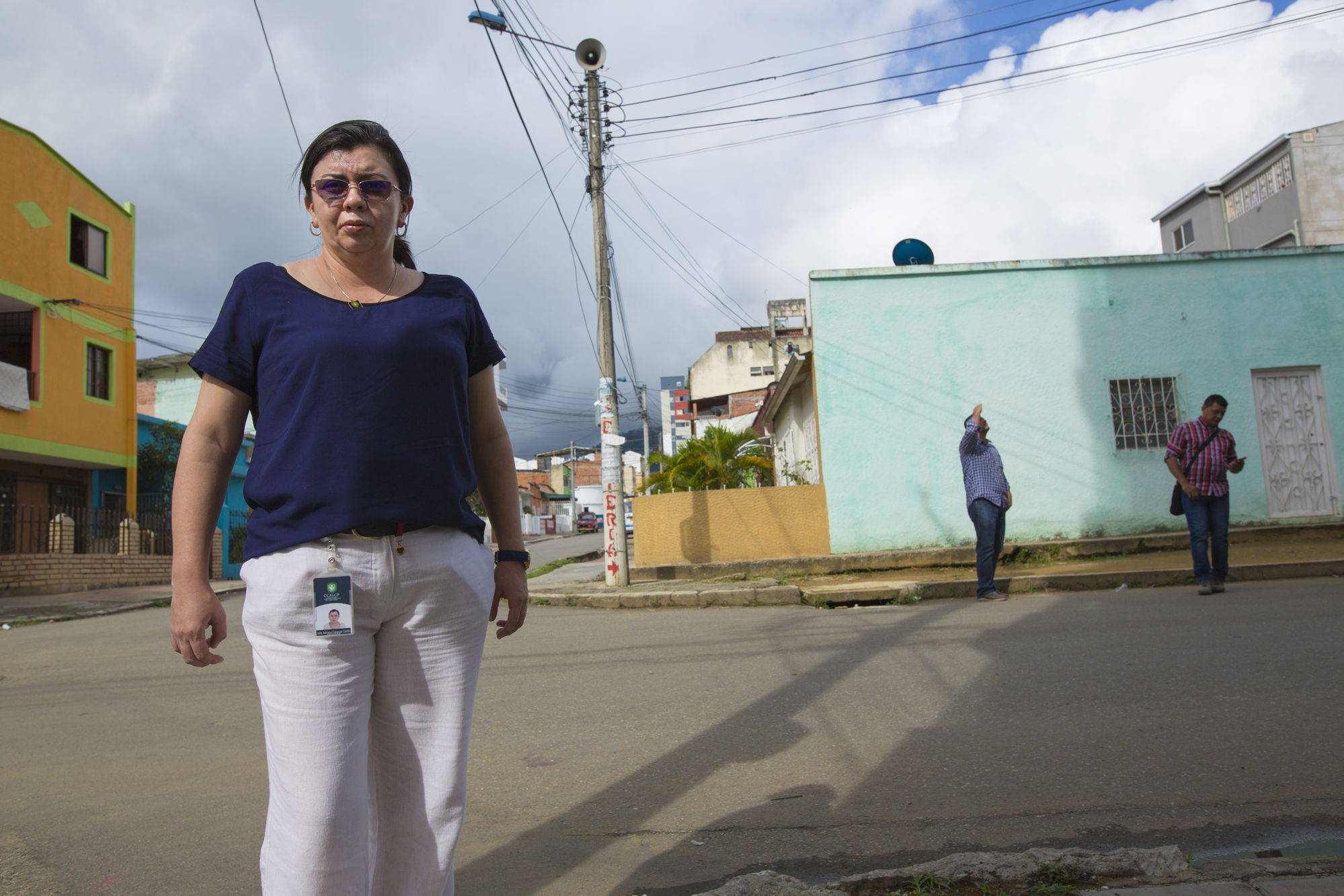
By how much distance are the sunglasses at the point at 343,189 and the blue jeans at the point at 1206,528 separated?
308 inches

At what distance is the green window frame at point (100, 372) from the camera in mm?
20906

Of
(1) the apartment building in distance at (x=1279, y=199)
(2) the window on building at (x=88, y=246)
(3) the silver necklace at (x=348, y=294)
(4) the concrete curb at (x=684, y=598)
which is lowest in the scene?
(4) the concrete curb at (x=684, y=598)

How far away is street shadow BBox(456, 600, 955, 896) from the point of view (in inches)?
111

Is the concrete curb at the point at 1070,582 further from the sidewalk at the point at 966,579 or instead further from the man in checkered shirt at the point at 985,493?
the man in checkered shirt at the point at 985,493

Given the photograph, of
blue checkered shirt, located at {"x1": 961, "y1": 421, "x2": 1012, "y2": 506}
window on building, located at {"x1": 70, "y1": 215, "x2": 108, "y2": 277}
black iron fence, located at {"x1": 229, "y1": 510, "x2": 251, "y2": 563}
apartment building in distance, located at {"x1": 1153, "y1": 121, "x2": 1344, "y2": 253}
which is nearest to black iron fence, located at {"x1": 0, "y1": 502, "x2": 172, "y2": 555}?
black iron fence, located at {"x1": 229, "y1": 510, "x2": 251, "y2": 563}

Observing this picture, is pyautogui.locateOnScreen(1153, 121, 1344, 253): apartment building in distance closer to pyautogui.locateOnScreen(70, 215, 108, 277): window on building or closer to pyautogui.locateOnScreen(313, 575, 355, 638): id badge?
pyautogui.locateOnScreen(70, 215, 108, 277): window on building

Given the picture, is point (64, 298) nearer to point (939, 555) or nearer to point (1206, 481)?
point (939, 555)

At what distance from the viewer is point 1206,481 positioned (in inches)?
311

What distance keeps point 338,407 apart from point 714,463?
13.6m

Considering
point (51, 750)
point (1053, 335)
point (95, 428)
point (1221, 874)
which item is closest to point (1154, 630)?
point (1221, 874)

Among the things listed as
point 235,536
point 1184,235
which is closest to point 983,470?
point 235,536

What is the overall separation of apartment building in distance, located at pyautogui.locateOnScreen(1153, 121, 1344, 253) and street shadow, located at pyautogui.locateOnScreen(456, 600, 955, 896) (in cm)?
2813

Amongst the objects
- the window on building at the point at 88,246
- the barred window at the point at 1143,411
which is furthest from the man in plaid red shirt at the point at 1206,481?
the window on building at the point at 88,246

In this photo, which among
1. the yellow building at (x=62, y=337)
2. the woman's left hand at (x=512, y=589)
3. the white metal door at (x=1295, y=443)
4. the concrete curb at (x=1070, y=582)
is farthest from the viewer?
the yellow building at (x=62, y=337)
